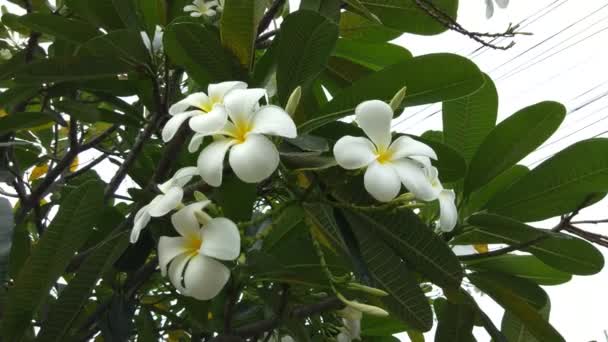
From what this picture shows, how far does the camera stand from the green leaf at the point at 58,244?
64 cm

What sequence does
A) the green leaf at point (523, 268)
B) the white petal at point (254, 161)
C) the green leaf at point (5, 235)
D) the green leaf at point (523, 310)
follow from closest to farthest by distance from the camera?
1. the white petal at point (254, 161)
2. the green leaf at point (5, 235)
3. the green leaf at point (523, 310)
4. the green leaf at point (523, 268)

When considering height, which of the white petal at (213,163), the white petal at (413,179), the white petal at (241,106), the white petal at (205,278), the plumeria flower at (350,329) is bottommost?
the plumeria flower at (350,329)

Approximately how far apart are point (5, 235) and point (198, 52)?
246 millimetres

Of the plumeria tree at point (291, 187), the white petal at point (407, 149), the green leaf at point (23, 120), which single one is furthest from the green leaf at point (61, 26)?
the white petal at point (407, 149)

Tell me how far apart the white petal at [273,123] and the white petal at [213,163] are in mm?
25

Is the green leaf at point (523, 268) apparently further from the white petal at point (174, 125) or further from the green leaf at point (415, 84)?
the white petal at point (174, 125)

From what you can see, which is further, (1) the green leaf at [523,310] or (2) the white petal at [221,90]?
(1) the green leaf at [523,310]

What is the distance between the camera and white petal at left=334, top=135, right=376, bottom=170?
1.74 ft

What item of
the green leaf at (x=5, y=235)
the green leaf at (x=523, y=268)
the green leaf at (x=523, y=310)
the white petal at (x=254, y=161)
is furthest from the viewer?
the green leaf at (x=523, y=268)

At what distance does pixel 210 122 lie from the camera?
536 mm

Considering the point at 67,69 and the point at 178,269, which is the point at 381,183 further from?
the point at 67,69

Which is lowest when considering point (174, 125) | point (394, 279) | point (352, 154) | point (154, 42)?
point (394, 279)

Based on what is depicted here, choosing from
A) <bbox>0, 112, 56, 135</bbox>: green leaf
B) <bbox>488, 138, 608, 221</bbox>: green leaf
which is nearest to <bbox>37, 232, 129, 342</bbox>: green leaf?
<bbox>0, 112, 56, 135</bbox>: green leaf

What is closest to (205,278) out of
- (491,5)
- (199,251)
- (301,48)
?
(199,251)
